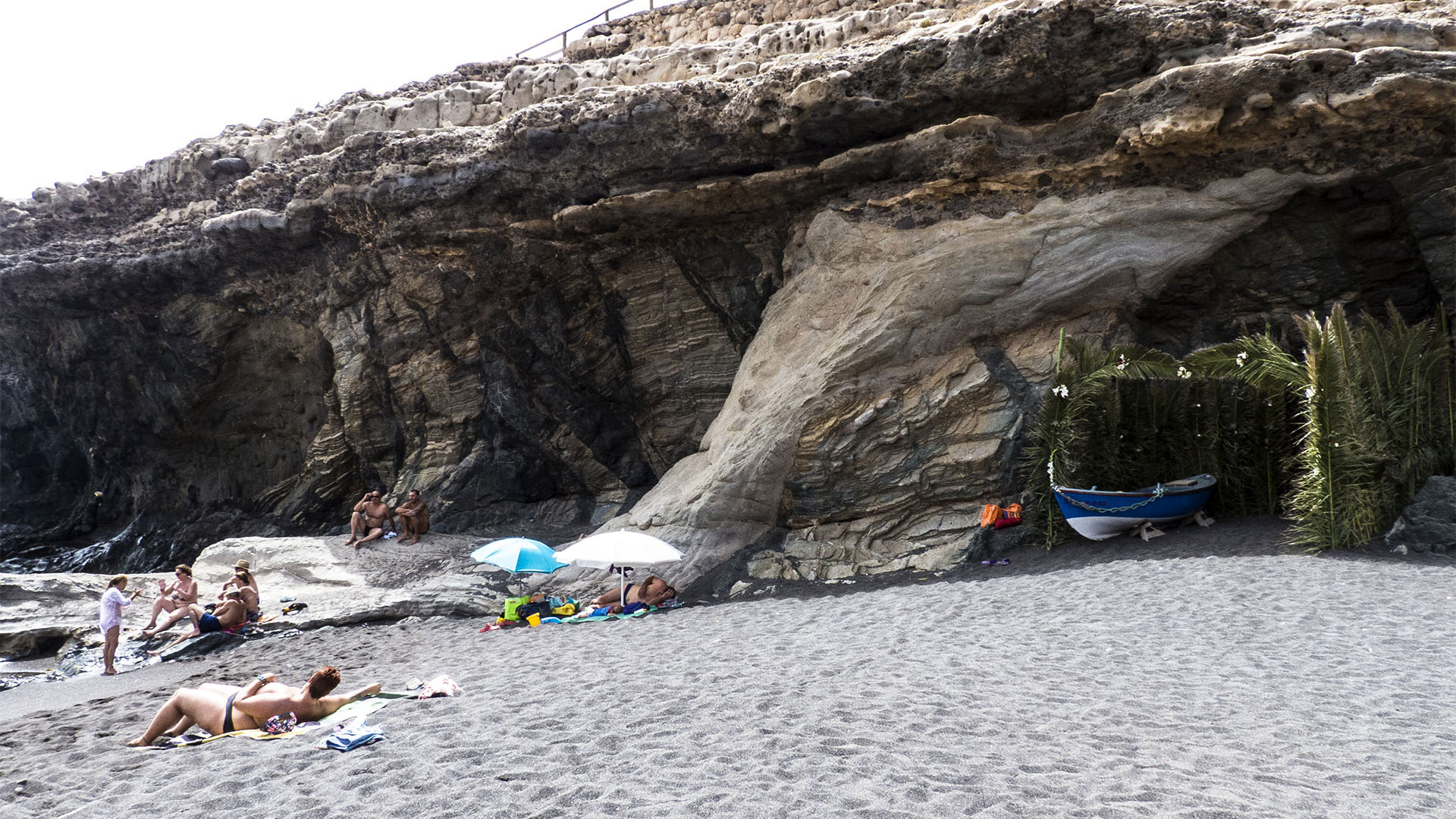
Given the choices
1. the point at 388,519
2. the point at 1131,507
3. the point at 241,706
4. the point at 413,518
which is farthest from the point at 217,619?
the point at 1131,507

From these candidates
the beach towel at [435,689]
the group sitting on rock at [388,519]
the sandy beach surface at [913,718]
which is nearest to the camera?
the sandy beach surface at [913,718]

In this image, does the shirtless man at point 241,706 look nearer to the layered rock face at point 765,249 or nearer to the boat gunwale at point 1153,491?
the layered rock face at point 765,249

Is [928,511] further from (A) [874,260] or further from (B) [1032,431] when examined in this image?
(A) [874,260]

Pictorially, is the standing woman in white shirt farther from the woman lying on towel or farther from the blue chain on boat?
the blue chain on boat

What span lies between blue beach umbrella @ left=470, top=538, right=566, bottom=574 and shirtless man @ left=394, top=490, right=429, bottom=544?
187 inches

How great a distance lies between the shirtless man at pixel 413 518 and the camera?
642 inches

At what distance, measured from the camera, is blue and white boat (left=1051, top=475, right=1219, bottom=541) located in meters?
11.4

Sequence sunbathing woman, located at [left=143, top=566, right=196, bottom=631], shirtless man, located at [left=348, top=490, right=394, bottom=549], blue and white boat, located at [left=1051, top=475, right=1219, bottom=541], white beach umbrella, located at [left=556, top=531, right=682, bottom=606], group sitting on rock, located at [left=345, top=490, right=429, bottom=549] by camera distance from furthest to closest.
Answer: group sitting on rock, located at [left=345, top=490, right=429, bottom=549]
shirtless man, located at [left=348, top=490, right=394, bottom=549]
sunbathing woman, located at [left=143, top=566, right=196, bottom=631]
blue and white boat, located at [left=1051, top=475, right=1219, bottom=541]
white beach umbrella, located at [left=556, top=531, right=682, bottom=606]

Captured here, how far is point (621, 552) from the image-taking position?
11328 mm

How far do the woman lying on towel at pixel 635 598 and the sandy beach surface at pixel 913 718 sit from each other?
5.31ft

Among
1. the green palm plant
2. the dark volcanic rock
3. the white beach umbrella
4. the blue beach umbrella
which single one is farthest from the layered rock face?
the dark volcanic rock

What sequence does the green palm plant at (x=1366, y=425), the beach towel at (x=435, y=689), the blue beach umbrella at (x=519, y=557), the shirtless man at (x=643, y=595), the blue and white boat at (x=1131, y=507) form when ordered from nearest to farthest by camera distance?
the beach towel at (x=435, y=689) < the green palm plant at (x=1366, y=425) < the blue and white boat at (x=1131, y=507) < the blue beach umbrella at (x=519, y=557) < the shirtless man at (x=643, y=595)

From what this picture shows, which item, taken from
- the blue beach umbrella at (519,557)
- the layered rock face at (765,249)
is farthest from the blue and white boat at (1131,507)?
the blue beach umbrella at (519,557)

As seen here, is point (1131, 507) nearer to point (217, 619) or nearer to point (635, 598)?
point (635, 598)
